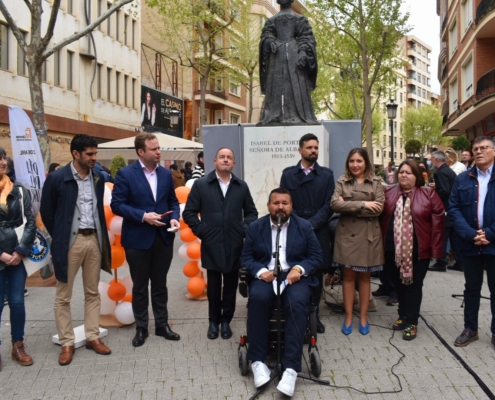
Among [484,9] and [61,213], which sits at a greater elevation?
[484,9]

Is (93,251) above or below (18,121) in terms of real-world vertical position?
below

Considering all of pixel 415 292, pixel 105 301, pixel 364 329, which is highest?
pixel 415 292

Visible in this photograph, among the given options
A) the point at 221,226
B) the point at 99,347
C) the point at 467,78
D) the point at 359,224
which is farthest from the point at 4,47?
the point at 467,78

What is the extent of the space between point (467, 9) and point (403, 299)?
24929mm

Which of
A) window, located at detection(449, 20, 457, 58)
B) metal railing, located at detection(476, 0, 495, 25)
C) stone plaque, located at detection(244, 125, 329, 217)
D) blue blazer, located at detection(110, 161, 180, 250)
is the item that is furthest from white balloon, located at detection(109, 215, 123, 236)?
window, located at detection(449, 20, 457, 58)

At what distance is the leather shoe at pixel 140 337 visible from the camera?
5369mm

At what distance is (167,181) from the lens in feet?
18.3

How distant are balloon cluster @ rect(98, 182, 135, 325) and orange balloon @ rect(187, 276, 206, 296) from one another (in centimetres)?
105

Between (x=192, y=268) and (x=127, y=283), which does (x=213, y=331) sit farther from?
(x=192, y=268)

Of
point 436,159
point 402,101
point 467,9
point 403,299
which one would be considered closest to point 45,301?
point 403,299

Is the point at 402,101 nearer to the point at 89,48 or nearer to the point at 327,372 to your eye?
the point at 89,48

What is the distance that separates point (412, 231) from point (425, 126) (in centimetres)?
7119

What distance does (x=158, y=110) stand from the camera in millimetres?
32125

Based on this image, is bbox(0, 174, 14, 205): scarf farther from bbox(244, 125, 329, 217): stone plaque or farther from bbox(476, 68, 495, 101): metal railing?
bbox(476, 68, 495, 101): metal railing
